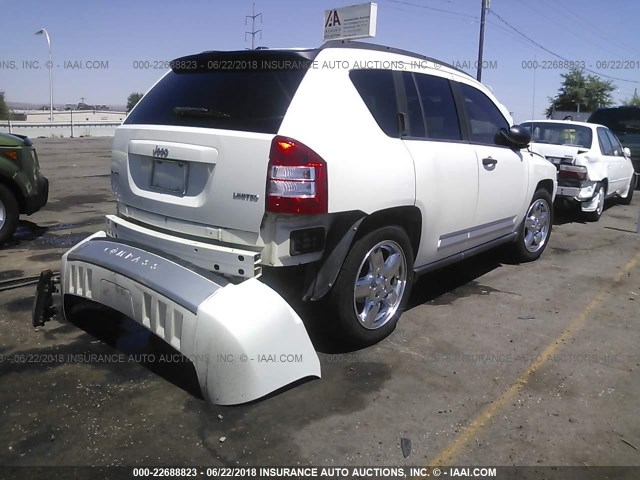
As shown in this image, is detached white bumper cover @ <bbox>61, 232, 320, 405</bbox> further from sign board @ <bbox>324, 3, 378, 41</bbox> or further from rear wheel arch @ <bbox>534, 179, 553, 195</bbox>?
rear wheel arch @ <bbox>534, 179, 553, 195</bbox>

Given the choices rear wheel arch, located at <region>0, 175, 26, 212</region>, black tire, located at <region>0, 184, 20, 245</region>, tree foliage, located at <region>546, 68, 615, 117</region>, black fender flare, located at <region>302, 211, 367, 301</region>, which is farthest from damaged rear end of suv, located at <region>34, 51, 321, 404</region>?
tree foliage, located at <region>546, 68, 615, 117</region>

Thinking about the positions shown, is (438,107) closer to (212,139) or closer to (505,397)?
(212,139)

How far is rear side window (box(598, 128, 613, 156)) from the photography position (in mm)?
9385

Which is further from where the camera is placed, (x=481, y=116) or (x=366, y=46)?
(x=481, y=116)

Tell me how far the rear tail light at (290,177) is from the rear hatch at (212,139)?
48 millimetres

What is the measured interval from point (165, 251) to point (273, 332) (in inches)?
38.0

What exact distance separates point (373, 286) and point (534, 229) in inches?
127

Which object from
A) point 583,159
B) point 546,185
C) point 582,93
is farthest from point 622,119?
point 582,93

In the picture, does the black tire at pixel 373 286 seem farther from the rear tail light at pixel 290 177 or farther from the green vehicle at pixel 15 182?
the green vehicle at pixel 15 182

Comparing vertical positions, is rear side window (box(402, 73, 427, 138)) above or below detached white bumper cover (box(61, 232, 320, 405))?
above

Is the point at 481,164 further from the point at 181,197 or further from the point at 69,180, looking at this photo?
the point at 69,180

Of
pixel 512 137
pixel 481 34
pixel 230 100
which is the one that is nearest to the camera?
pixel 230 100

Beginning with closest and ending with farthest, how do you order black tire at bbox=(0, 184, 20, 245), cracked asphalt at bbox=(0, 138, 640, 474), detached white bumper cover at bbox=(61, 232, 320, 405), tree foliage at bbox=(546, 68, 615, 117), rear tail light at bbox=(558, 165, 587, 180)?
cracked asphalt at bbox=(0, 138, 640, 474) → detached white bumper cover at bbox=(61, 232, 320, 405) → black tire at bbox=(0, 184, 20, 245) → rear tail light at bbox=(558, 165, 587, 180) → tree foliage at bbox=(546, 68, 615, 117)

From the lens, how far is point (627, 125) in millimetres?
14070
